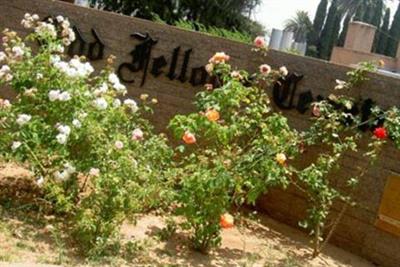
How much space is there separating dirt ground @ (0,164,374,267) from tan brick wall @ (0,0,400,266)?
0.63ft

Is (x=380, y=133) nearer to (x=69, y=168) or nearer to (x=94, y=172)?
(x=94, y=172)

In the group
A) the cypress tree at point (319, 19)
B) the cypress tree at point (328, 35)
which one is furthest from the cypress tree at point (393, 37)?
the cypress tree at point (319, 19)

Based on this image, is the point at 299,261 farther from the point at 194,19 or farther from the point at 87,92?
the point at 194,19

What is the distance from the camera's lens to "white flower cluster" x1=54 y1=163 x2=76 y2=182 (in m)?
4.25

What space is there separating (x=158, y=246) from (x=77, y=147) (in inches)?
36.8

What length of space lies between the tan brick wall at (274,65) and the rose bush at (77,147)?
5.48 ft

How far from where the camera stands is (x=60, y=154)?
434cm

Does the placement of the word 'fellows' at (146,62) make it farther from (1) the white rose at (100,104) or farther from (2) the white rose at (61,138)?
(2) the white rose at (61,138)

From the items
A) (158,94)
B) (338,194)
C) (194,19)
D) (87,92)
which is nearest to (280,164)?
(338,194)

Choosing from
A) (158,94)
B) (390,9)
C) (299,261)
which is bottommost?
(299,261)

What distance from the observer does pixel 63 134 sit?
421 cm

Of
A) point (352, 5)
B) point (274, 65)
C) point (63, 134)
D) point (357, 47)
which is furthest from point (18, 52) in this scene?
point (352, 5)

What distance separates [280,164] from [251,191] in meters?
0.31

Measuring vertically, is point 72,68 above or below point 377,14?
below
